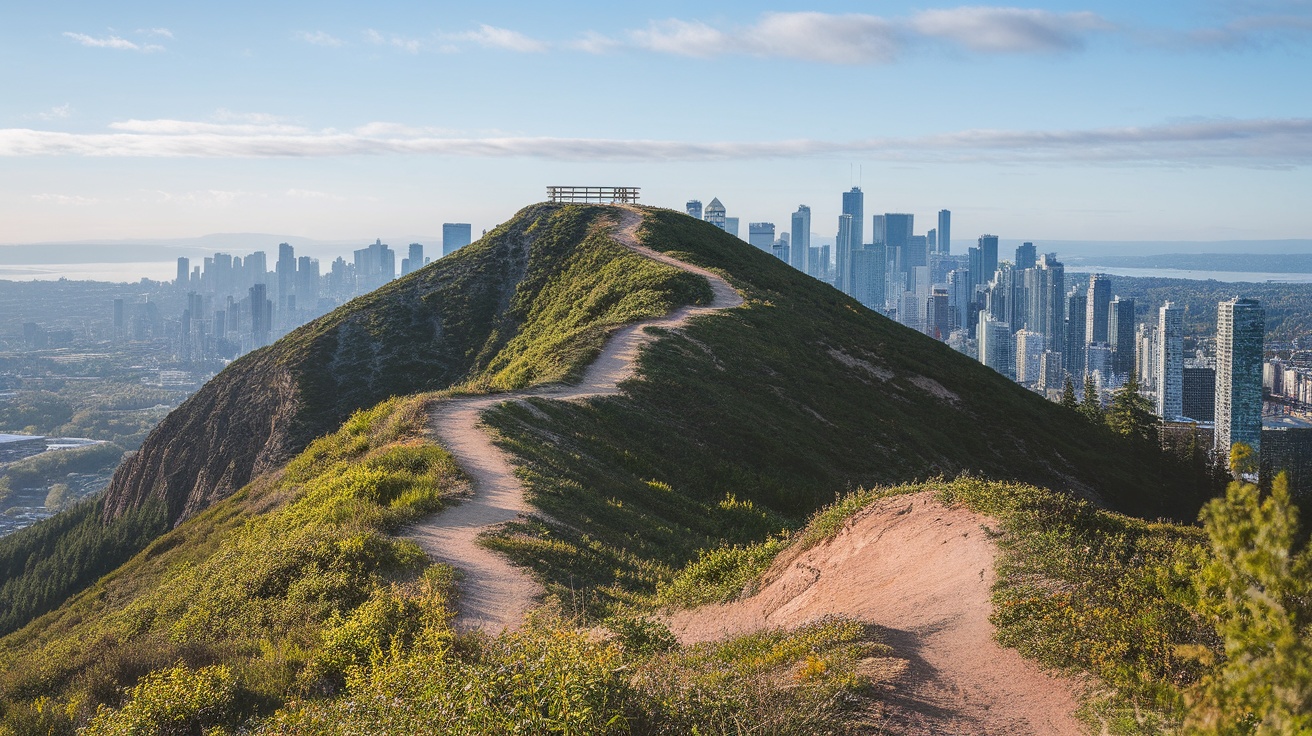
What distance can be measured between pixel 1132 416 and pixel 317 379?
143ft

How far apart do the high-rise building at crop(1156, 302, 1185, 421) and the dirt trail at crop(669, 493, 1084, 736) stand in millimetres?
147586

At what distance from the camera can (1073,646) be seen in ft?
26.9

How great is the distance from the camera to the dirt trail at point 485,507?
1202cm

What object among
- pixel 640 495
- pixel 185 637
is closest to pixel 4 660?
pixel 185 637

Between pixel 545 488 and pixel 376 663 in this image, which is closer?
pixel 376 663

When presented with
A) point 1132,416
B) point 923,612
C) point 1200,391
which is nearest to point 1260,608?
point 923,612

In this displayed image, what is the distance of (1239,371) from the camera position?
4724 inches

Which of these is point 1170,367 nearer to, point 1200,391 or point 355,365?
point 1200,391

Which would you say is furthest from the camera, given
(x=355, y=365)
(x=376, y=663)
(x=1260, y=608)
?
(x=355, y=365)

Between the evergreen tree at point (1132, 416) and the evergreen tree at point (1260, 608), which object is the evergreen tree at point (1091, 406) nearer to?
the evergreen tree at point (1132, 416)

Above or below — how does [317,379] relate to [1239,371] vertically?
above

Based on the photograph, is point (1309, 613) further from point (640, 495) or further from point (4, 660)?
point (4, 660)

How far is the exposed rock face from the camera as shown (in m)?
39.2

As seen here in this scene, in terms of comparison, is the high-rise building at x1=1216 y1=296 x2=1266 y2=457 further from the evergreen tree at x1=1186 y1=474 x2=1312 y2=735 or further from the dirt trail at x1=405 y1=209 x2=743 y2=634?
the evergreen tree at x1=1186 y1=474 x2=1312 y2=735
